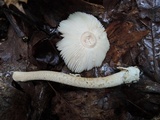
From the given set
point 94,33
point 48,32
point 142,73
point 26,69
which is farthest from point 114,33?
point 26,69

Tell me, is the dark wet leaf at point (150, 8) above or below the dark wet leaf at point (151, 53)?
above

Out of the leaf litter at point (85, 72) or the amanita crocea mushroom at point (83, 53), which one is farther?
the leaf litter at point (85, 72)

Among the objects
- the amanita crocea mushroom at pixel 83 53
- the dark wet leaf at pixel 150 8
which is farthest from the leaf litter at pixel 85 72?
the amanita crocea mushroom at pixel 83 53

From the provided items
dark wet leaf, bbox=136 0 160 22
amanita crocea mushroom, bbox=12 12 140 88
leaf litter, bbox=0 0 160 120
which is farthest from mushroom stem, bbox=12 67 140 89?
dark wet leaf, bbox=136 0 160 22

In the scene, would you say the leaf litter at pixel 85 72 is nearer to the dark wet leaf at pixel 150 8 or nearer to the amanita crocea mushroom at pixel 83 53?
the dark wet leaf at pixel 150 8

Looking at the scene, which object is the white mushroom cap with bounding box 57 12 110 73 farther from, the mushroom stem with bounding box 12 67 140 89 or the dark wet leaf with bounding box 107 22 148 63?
the mushroom stem with bounding box 12 67 140 89

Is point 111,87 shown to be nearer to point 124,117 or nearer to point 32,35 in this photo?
point 124,117
